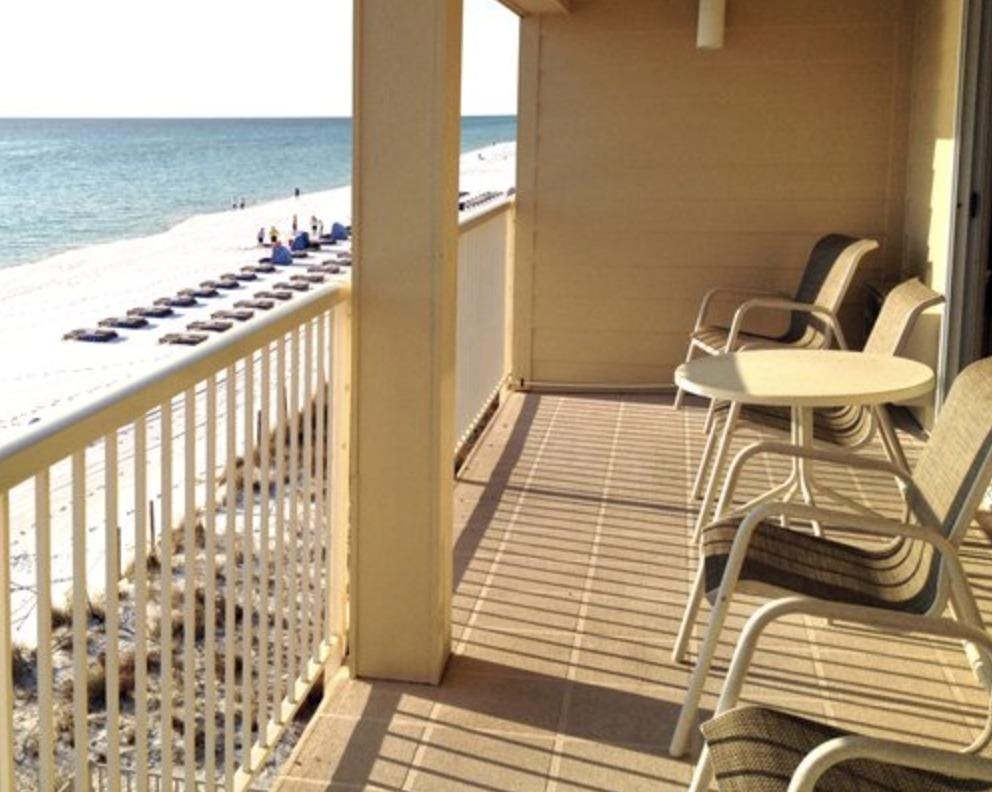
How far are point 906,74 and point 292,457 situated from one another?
461 cm

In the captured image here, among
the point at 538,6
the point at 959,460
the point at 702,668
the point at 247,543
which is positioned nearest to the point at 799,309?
the point at 538,6

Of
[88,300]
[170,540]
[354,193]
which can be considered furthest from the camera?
[88,300]

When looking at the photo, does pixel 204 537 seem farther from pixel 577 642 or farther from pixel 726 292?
pixel 726 292

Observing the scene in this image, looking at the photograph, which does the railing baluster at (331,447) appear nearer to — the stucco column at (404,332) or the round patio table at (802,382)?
the stucco column at (404,332)

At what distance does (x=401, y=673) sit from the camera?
310 cm

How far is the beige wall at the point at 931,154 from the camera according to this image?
531cm

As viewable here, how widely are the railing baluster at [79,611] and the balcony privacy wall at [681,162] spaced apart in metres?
5.17

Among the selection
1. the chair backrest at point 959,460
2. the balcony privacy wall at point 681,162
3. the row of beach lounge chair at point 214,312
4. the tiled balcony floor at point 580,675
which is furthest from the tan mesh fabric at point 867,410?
the row of beach lounge chair at point 214,312

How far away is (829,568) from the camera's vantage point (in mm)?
2666

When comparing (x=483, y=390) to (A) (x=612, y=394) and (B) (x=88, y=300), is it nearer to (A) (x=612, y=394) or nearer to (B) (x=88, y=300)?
(A) (x=612, y=394)

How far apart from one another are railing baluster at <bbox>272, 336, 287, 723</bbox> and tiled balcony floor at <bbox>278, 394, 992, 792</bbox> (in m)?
0.17

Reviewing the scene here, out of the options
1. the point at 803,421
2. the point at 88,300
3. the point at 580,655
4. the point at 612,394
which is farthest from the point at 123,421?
the point at 88,300

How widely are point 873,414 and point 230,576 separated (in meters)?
2.35

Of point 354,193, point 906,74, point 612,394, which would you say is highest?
point 906,74
